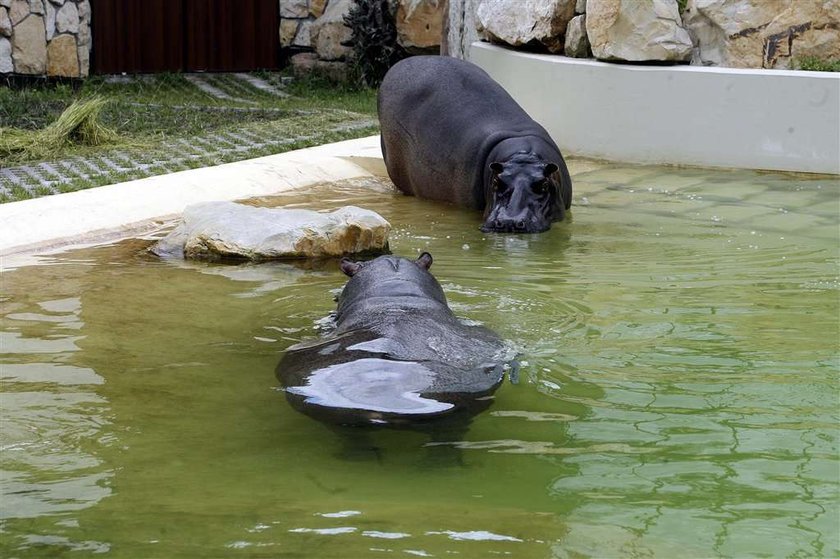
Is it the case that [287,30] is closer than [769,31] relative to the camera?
No

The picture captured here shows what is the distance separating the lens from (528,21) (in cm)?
1048

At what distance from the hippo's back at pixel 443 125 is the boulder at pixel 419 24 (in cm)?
461

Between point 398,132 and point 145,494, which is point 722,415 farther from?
point 398,132

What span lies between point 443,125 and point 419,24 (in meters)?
5.50

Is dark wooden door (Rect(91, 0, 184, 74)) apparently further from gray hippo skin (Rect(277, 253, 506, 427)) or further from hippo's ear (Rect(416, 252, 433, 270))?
gray hippo skin (Rect(277, 253, 506, 427))

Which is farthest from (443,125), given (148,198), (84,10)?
(84,10)

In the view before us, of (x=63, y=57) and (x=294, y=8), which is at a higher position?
(x=294, y=8)

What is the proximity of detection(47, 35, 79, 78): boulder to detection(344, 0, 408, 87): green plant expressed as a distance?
3.02 meters

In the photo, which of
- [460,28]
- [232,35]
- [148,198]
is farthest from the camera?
[232,35]

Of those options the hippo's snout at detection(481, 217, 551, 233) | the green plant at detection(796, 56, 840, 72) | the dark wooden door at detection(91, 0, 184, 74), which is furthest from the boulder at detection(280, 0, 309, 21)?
the hippo's snout at detection(481, 217, 551, 233)

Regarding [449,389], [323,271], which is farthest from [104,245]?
[449,389]

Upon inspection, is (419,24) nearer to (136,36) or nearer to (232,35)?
(232,35)

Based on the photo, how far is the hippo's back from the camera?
7910 mm

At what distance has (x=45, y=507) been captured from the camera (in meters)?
3.13
